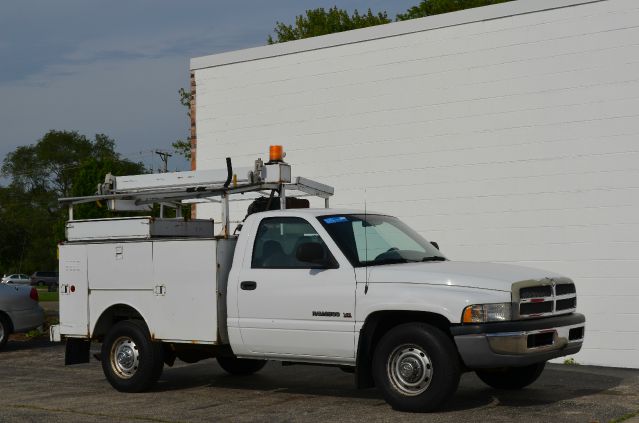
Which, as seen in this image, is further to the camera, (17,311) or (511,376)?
(17,311)

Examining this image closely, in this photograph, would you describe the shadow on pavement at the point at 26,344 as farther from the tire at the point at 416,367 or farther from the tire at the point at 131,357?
the tire at the point at 416,367

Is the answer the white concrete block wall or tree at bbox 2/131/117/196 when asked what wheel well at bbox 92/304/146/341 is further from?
tree at bbox 2/131/117/196

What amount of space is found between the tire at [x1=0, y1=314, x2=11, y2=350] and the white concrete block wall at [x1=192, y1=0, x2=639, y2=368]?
4.24 m

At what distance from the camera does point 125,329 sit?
419 inches

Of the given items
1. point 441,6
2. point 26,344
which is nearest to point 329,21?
point 441,6

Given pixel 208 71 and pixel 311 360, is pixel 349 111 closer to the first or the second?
pixel 208 71

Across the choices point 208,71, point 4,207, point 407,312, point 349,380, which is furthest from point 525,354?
point 4,207

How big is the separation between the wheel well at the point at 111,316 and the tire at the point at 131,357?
148 mm

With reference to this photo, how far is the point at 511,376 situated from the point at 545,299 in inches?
60.8

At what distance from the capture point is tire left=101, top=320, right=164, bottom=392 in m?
10.4

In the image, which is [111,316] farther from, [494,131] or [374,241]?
[494,131]

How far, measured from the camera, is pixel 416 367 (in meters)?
8.66

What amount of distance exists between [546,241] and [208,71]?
688 cm

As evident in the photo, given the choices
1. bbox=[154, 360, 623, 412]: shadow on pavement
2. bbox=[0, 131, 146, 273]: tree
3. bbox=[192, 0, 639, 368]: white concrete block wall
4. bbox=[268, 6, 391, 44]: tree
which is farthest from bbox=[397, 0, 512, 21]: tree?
bbox=[0, 131, 146, 273]: tree
